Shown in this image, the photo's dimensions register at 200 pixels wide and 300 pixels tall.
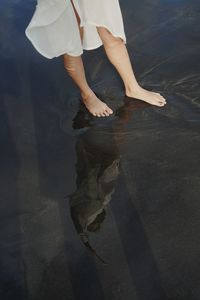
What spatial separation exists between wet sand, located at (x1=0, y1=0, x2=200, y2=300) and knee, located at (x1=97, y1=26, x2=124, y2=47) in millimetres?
477

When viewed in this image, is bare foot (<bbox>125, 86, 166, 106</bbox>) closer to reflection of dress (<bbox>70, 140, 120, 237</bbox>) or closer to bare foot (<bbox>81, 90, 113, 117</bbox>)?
bare foot (<bbox>81, 90, 113, 117</bbox>)

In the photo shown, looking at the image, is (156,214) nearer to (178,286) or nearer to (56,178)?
(178,286)

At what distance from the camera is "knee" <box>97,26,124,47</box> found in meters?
2.84

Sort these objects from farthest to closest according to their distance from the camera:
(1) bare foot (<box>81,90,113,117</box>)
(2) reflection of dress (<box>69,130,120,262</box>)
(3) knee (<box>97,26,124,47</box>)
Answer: (1) bare foot (<box>81,90,113,117</box>), (3) knee (<box>97,26,124,47</box>), (2) reflection of dress (<box>69,130,120,262</box>)

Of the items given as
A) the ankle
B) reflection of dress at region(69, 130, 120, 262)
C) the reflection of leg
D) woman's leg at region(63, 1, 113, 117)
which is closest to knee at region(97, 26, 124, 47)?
the reflection of leg

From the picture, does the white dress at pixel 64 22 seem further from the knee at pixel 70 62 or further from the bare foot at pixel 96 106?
the bare foot at pixel 96 106

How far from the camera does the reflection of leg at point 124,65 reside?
9.48ft

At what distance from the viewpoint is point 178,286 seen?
1.95 metres

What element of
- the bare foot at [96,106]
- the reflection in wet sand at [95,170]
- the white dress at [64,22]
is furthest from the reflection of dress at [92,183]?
the white dress at [64,22]

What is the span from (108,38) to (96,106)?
52 centimetres

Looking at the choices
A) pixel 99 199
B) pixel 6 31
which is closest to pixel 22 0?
pixel 6 31

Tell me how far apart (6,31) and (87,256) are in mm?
3021

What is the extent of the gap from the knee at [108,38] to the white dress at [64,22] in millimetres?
71

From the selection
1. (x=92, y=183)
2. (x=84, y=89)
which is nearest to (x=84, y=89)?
(x=84, y=89)
